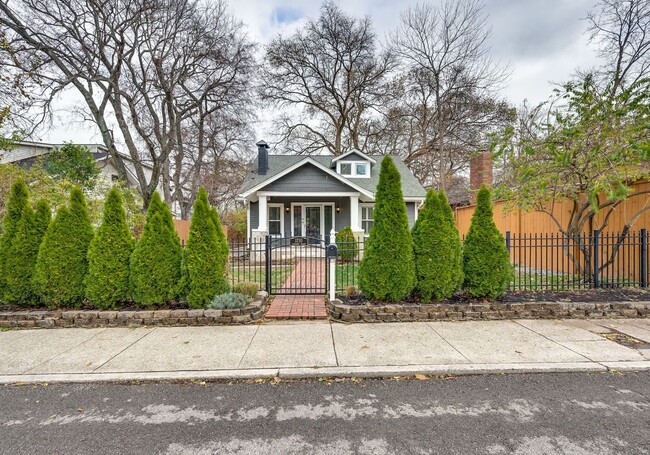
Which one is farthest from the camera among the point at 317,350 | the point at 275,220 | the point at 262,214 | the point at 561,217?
the point at 275,220

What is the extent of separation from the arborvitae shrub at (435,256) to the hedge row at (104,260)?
3.70 metres

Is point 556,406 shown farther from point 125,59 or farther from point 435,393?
point 125,59

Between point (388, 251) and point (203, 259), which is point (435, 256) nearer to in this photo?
point (388, 251)

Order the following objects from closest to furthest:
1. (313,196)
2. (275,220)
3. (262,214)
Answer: (262,214) → (313,196) → (275,220)

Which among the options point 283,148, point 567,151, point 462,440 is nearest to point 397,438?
point 462,440

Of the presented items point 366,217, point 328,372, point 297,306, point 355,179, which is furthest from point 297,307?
point 355,179

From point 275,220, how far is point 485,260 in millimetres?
11431

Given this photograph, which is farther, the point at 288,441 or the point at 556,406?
the point at 556,406

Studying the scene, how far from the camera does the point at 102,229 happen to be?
5.25m

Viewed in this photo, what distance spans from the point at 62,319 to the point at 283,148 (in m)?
20.2

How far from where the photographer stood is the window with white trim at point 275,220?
15.4 m

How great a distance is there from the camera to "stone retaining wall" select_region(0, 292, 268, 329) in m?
5.00

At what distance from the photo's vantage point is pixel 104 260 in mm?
5172

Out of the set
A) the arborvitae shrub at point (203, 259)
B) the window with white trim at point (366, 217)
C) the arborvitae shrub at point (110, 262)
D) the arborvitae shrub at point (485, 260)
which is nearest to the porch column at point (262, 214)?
the window with white trim at point (366, 217)
